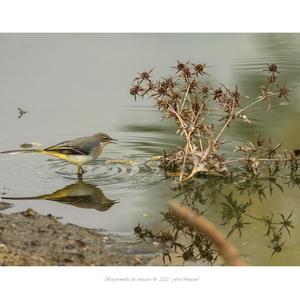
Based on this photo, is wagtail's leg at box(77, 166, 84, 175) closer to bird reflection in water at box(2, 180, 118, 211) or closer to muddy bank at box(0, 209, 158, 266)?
bird reflection in water at box(2, 180, 118, 211)

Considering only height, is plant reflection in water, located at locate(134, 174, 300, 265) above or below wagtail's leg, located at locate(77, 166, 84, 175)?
below

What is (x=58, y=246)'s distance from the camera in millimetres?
7367

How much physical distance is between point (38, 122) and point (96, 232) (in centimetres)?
437

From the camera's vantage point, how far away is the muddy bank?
7039 millimetres

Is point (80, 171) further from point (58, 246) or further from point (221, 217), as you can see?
point (58, 246)

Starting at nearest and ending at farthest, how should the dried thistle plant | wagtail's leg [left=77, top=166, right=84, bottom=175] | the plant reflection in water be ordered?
the plant reflection in water, the dried thistle plant, wagtail's leg [left=77, top=166, right=84, bottom=175]

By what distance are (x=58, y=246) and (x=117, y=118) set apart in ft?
15.9

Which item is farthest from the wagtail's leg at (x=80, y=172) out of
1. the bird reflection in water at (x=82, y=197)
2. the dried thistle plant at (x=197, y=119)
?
the dried thistle plant at (x=197, y=119)

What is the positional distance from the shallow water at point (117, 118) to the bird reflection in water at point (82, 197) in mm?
16

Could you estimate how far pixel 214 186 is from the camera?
9.47m

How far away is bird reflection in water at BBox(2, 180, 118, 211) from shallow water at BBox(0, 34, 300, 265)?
0.05 ft

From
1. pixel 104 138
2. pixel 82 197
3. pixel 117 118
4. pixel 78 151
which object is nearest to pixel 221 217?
pixel 82 197

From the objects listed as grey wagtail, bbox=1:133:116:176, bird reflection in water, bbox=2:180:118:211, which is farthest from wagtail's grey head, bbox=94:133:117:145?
bird reflection in water, bbox=2:180:118:211

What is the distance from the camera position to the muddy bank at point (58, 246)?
704cm
